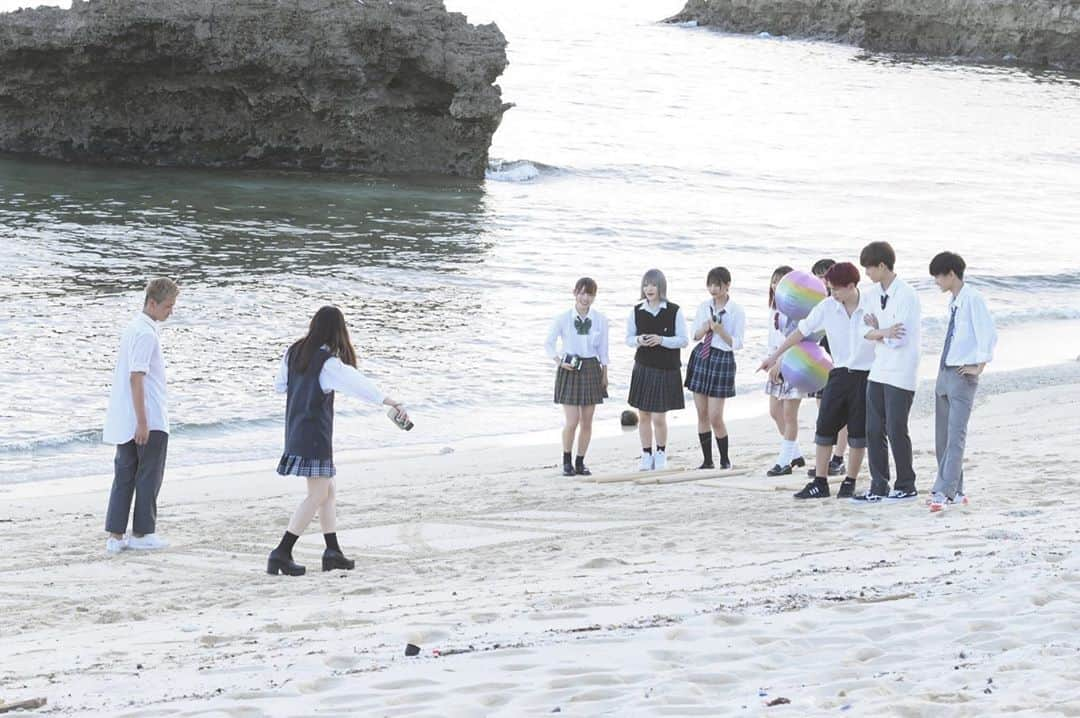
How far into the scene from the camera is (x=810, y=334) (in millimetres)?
9438

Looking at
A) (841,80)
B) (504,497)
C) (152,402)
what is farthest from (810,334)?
(841,80)

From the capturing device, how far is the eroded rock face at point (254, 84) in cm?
2856

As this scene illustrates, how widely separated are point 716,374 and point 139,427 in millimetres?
4492

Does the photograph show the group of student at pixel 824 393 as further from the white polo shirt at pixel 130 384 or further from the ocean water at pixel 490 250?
the ocean water at pixel 490 250

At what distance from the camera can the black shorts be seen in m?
8.97

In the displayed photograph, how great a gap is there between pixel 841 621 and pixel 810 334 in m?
3.93

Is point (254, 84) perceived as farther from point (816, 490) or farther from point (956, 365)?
point (956, 365)

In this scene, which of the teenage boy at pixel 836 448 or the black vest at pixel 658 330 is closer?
the teenage boy at pixel 836 448

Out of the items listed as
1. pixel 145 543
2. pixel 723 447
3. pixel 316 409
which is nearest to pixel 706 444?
pixel 723 447

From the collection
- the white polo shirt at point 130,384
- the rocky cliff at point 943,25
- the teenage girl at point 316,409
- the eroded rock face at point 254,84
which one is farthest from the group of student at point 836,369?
the rocky cliff at point 943,25

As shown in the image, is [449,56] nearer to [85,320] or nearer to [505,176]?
[505,176]

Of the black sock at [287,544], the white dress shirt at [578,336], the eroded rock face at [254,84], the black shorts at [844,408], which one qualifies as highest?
the eroded rock face at [254,84]

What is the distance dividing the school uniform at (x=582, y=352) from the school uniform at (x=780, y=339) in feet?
4.32

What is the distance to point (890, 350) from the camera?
8500 mm
